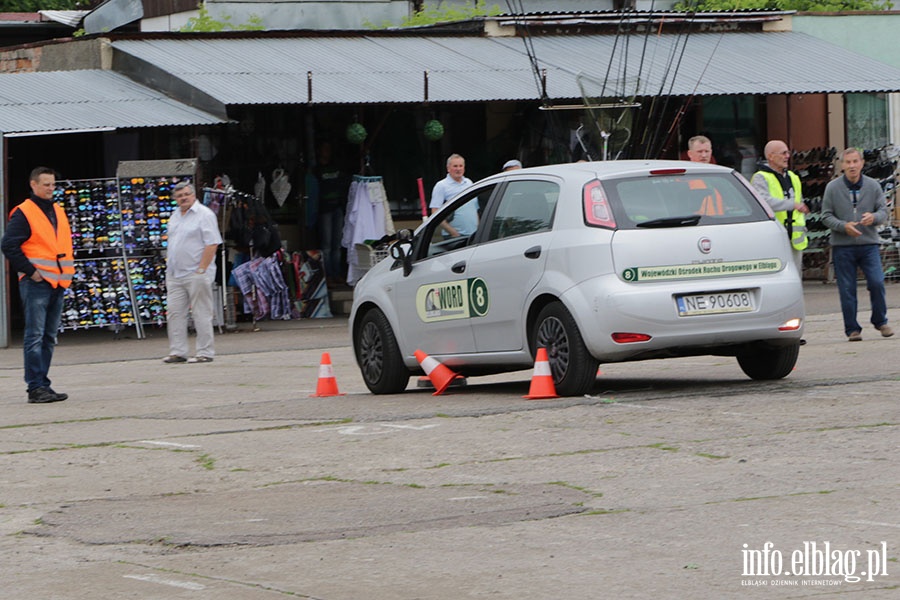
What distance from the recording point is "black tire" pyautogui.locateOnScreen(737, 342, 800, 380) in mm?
12070

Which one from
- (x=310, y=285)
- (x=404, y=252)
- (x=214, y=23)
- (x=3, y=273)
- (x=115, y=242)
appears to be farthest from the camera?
(x=214, y=23)

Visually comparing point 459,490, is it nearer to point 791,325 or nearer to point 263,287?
point 791,325

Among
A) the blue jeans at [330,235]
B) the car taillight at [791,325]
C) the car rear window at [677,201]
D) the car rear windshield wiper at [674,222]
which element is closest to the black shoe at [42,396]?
the car rear window at [677,201]

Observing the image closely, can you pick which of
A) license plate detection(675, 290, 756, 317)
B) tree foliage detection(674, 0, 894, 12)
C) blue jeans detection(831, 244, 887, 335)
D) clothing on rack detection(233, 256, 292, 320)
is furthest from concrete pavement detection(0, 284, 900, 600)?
tree foliage detection(674, 0, 894, 12)

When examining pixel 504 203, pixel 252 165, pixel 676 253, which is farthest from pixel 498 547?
pixel 252 165

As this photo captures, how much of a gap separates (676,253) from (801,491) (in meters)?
3.78

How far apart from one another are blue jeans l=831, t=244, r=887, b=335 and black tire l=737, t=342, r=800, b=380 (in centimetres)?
349

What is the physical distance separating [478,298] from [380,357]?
136 centimetres

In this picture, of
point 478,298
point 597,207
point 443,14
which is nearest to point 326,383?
point 478,298

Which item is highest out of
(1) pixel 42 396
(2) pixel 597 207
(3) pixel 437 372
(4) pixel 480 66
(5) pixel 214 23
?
(5) pixel 214 23

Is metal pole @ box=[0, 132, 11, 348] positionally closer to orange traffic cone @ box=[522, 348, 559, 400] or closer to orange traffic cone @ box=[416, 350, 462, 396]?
orange traffic cone @ box=[416, 350, 462, 396]

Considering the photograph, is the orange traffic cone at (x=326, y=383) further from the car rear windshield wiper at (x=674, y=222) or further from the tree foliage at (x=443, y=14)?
the tree foliage at (x=443, y=14)

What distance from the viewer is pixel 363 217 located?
76.2 feet

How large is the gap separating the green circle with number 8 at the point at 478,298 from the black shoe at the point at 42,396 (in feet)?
12.4
